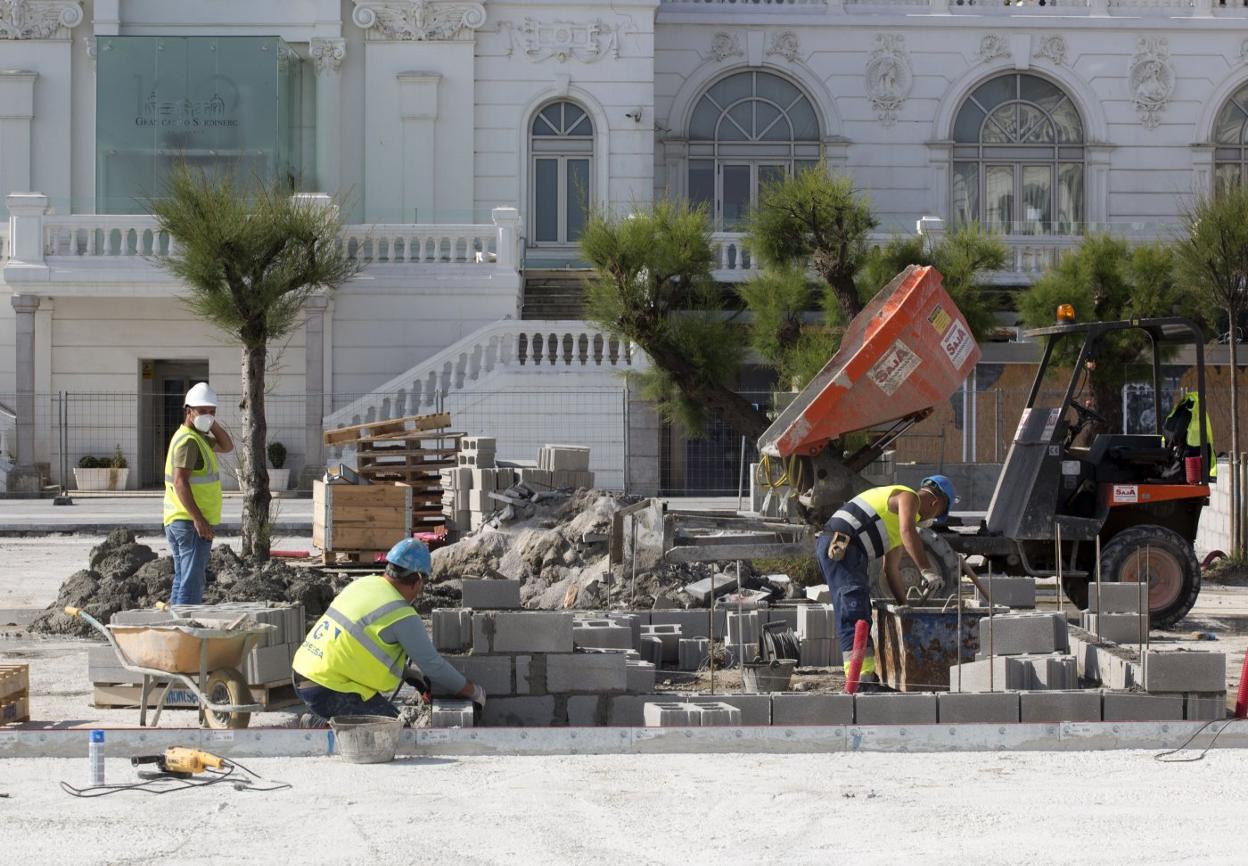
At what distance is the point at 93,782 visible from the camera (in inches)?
304

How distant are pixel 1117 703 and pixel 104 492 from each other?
21.9 m

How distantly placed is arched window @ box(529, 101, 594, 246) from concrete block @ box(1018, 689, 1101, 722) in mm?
23778

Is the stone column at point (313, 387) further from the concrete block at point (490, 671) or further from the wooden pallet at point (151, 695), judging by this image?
the concrete block at point (490, 671)

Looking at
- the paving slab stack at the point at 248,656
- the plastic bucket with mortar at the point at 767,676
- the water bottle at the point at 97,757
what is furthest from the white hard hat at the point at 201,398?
the plastic bucket with mortar at the point at 767,676

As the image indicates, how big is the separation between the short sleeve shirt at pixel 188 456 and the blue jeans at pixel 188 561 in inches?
14.3

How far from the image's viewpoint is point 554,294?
97.9 feet

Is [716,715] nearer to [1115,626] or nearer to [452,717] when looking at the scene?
[452,717]

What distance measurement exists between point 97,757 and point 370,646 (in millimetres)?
1383

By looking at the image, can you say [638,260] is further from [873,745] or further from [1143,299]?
[873,745]

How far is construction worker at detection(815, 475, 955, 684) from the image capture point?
32.8ft

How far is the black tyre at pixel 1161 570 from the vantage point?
13.4 m

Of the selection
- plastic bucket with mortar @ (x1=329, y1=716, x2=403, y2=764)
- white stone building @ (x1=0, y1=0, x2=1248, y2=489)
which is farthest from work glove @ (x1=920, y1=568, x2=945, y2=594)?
white stone building @ (x1=0, y1=0, x2=1248, y2=489)

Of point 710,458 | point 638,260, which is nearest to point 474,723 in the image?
point 638,260

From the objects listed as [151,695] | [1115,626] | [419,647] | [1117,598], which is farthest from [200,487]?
[1117,598]
